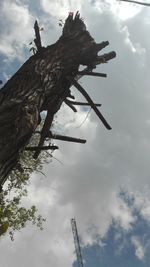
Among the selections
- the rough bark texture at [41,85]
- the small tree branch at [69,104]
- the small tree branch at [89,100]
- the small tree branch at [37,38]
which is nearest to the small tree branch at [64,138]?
the rough bark texture at [41,85]

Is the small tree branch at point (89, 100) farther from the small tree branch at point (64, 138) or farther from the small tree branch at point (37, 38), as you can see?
the small tree branch at point (37, 38)

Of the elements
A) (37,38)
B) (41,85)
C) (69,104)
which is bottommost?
(41,85)

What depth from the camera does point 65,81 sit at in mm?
5070

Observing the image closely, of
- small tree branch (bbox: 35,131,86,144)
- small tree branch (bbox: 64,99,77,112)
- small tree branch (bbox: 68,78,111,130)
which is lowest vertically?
small tree branch (bbox: 35,131,86,144)

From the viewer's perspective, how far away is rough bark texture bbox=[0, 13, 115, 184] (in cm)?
376

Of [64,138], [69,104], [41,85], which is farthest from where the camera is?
[69,104]

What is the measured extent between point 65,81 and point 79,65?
14.5 inches

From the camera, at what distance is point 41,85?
4.58 m

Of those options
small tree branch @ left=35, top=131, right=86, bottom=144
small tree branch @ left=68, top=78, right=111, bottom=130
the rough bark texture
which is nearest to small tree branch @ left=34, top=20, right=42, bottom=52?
the rough bark texture

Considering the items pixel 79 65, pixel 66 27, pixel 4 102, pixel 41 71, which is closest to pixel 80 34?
pixel 66 27

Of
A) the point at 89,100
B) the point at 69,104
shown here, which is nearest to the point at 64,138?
the point at 89,100

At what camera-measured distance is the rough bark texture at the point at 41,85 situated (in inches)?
148

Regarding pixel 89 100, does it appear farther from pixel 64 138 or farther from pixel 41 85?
pixel 41 85

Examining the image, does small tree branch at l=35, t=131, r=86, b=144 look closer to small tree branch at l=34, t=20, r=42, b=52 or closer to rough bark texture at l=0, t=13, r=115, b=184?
rough bark texture at l=0, t=13, r=115, b=184
